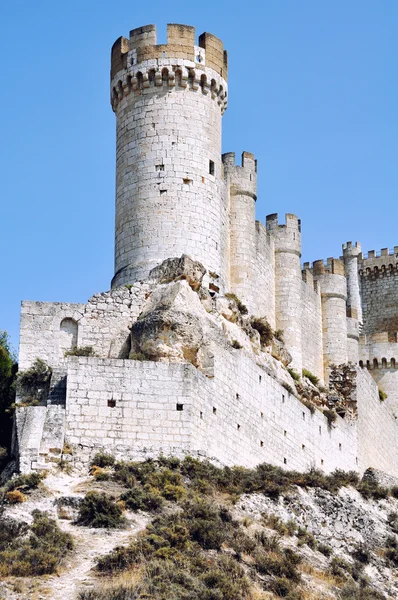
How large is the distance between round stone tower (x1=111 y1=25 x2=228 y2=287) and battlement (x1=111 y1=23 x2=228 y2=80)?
0.03 meters

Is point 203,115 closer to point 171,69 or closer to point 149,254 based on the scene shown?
point 171,69

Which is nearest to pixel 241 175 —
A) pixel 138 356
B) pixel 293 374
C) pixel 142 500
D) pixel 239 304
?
pixel 239 304

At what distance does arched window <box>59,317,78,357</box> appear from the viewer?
34719 mm

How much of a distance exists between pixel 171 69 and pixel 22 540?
17.7 meters

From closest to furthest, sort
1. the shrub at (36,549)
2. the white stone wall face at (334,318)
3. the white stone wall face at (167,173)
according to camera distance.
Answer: the shrub at (36,549) < the white stone wall face at (167,173) < the white stone wall face at (334,318)

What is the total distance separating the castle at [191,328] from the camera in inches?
1256

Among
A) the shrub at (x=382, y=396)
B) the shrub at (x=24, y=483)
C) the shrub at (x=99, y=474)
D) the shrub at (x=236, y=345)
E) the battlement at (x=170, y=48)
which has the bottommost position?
the shrub at (x=24, y=483)

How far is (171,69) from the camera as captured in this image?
39.4 m

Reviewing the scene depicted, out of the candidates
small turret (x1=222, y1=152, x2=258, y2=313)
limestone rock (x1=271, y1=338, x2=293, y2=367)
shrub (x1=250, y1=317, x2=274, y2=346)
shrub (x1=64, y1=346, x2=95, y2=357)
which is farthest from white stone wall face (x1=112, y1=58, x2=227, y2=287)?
shrub (x1=64, y1=346, x2=95, y2=357)

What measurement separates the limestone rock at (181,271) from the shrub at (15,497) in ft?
31.4

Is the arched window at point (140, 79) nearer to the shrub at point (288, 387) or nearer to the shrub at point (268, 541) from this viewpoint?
Answer: the shrub at point (288, 387)

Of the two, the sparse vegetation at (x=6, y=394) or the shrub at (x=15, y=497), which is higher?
the sparse vegetation at (x=6, y=394)

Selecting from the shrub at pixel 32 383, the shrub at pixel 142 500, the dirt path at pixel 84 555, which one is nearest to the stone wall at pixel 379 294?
the shrub at pixel 32 383

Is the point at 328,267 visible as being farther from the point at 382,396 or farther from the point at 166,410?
the point at 166,410
